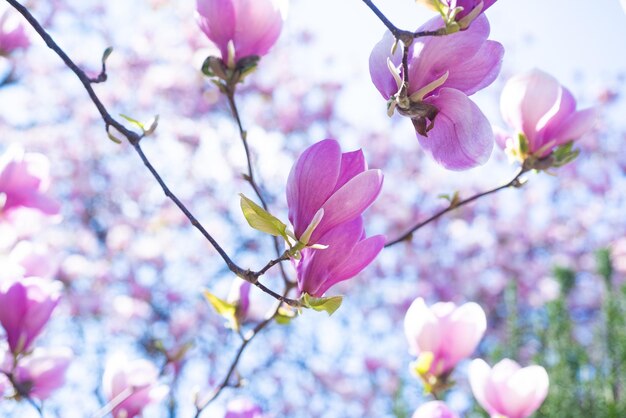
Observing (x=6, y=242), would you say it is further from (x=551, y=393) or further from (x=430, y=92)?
(x=551, y=393)

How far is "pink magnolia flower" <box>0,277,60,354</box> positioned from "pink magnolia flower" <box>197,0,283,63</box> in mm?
433

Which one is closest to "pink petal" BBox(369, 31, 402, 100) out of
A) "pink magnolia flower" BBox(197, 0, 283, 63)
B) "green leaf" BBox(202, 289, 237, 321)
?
"pink magnolia flower" BBox(197, 0, 283, 63)

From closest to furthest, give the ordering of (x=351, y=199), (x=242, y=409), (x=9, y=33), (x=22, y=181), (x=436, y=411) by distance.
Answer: (x=351, y=199) < (x=436, y=411) < (x=242, y=409) < (x=22, y=181) < (x=9, y=33)

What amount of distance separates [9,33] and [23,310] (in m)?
0.76

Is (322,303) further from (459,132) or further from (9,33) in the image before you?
(9,33)

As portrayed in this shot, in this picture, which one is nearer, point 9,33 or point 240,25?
point 240,25

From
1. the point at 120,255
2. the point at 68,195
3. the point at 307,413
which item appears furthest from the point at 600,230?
the point at 68,195

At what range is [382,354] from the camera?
5.19 meters

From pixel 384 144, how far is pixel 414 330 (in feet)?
17.3

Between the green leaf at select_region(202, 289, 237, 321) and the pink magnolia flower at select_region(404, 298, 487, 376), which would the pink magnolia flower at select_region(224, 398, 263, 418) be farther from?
the pink magnolia flower at select_region(404, 298, 487, 376)

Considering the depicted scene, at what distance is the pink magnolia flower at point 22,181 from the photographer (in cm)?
113

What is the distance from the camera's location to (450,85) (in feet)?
2.09

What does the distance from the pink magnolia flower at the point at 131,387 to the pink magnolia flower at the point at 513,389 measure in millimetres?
503

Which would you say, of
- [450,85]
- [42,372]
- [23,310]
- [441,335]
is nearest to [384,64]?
[450,85]
